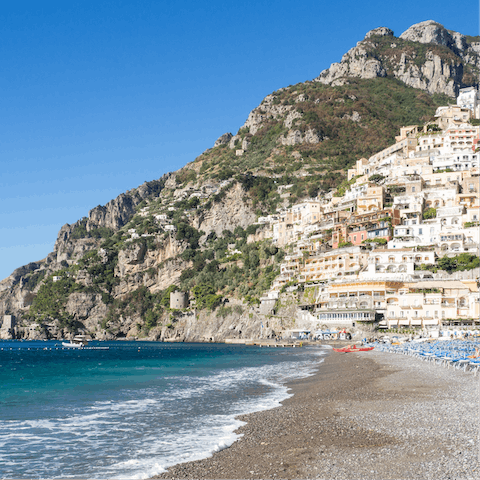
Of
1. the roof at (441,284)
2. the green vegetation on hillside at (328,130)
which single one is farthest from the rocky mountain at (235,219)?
the roof at (441,284)

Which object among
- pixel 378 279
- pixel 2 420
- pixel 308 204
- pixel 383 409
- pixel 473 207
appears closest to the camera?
pixel 383 409

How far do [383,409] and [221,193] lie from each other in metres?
125

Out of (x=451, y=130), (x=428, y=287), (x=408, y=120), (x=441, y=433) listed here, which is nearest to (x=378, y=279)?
(x=428, y=287)

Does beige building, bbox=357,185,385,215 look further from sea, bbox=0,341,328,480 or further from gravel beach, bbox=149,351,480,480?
gravel beach, bbox=149,351,480,480

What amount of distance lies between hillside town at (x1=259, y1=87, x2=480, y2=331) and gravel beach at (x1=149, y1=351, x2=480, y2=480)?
4589 cm

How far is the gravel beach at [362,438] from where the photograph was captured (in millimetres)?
11578

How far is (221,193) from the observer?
142m

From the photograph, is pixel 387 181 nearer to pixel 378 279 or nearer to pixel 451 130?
pixel 451 130

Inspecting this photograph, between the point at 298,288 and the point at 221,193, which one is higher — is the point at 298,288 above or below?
below

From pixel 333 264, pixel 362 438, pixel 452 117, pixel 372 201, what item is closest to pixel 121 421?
pixel 362 438

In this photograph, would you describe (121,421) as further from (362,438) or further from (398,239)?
(398,239)

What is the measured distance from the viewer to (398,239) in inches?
3243

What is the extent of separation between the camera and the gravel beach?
1158 centimetres

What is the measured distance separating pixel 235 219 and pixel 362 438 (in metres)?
125
